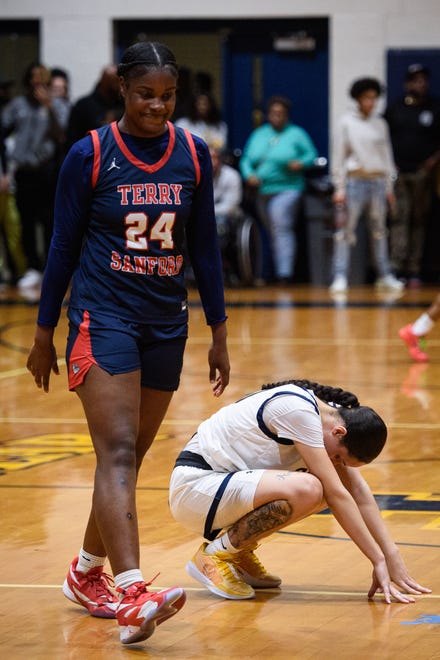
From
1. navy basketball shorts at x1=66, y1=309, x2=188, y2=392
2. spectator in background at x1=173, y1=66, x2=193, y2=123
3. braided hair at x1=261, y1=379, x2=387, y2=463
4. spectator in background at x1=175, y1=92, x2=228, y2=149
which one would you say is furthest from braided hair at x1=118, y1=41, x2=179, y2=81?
spectator in background at x1=173, y1=66, x2=193, y2=123

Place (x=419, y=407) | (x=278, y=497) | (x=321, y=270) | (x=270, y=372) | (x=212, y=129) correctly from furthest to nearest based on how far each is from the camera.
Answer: (x=321, y=270) < (x=212, y=129) < (x=270, y=372) < (x=419, y=407) < (x=278, y=497)

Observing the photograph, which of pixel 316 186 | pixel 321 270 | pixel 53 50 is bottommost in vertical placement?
pixel 321 270

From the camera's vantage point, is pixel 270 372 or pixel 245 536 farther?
pixel 270 372

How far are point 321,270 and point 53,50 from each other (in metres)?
4.12

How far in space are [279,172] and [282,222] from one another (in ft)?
1.82

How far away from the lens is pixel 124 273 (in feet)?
12.8

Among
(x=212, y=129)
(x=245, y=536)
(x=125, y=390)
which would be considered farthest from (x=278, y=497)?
(x=212, y=129)

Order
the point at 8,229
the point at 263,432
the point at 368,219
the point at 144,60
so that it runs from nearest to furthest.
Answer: the point at 144,60
the point at 263,432
the point at 368,219
the point at 8,229

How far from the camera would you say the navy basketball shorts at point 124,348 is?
12.7 ft

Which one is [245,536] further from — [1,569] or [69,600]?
[1,569]

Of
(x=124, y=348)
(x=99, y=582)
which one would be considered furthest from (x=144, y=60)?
(x=99, y=582)

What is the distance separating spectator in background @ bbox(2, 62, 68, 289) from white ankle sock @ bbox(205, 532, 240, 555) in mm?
10958

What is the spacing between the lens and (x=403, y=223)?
15602 mm

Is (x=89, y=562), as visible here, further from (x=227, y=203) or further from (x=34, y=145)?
(x=34, y=145)
